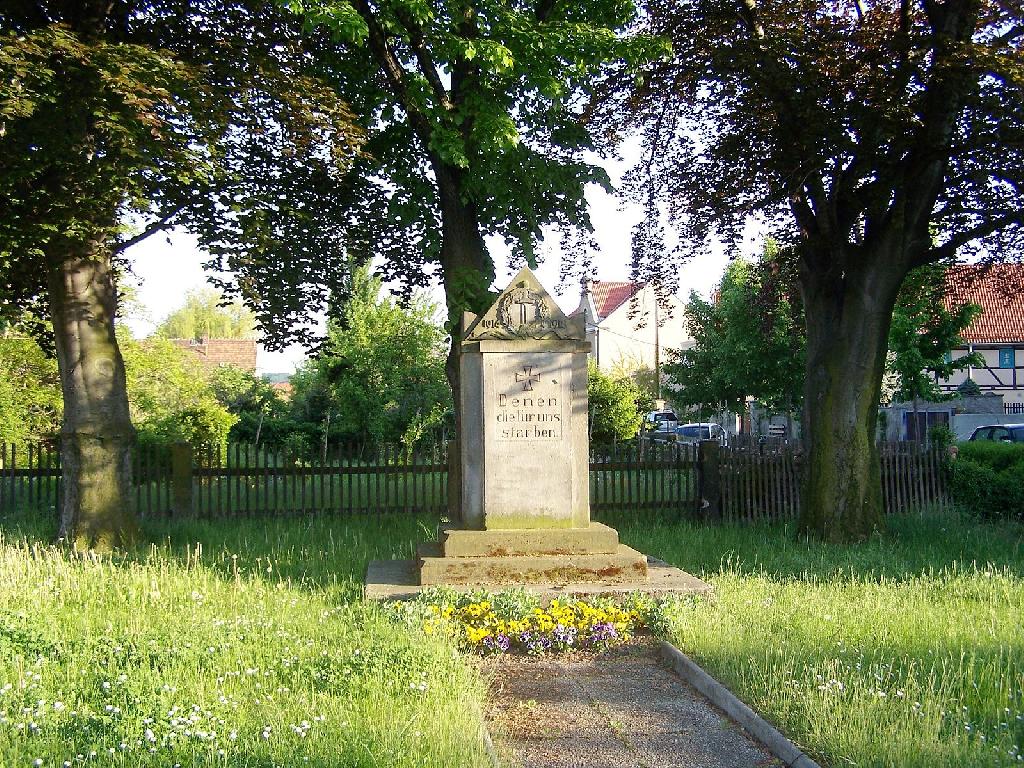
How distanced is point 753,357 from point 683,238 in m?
16.6

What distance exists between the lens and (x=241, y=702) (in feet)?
18.1

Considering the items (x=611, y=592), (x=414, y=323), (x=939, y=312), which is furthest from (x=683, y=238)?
(x=414, y=323)

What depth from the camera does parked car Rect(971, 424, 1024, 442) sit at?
2498 cm

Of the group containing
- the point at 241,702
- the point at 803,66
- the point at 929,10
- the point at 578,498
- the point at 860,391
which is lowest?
the point at 241,702

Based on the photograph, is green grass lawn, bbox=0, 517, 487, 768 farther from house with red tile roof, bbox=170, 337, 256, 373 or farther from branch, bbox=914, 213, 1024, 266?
house with red tile roof, bbox=170, 337, 256, 373

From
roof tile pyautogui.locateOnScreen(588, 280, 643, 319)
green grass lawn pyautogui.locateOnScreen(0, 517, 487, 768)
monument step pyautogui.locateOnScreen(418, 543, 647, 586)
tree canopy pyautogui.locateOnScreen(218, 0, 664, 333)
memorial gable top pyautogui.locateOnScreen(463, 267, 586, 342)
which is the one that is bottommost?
green grass lawn pyautogui.locateOnScreen(0, 517, 487, 768)

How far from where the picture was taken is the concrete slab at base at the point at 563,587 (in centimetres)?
836

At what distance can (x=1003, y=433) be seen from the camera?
2595cm

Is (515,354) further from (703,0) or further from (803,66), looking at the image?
(703,0)

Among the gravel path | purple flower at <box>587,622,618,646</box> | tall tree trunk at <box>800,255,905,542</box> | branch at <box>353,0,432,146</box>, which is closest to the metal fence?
tall tree trunk at <box>800,255,905,542</box>

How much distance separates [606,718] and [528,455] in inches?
145

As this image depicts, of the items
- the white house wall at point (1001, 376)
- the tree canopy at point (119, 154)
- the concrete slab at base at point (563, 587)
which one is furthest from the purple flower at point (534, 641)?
the white house wall at point (1001, 376)

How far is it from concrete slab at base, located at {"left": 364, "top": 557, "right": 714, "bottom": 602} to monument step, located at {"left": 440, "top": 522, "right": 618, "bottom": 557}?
399 millimetres

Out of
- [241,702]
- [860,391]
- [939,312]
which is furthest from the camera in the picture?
[939,312]
